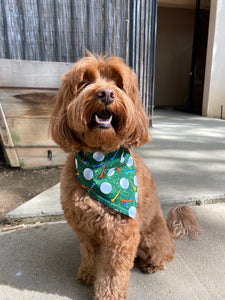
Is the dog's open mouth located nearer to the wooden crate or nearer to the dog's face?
the dog's face

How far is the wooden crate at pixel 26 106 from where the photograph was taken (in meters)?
3.29

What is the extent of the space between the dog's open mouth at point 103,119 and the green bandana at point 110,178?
266 millimetres

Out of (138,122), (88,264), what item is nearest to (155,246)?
(88,264)

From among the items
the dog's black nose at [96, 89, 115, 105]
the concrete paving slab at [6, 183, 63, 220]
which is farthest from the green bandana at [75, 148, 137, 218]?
the concrete paving slab at [6, 183, 63, 220]

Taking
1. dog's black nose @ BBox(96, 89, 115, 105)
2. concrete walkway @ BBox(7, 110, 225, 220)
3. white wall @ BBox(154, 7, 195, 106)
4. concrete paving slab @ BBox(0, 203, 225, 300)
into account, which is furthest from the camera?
white wall @ BBox(154, 7, 195, 106)

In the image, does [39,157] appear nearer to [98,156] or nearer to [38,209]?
[38,209]

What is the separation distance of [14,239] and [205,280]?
171 cm

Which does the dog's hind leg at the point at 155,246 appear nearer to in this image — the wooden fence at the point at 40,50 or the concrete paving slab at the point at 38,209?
the concrete paving slab at the point at 38,209

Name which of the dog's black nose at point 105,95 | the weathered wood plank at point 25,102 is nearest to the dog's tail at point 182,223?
the dog's black nose at point 105,95

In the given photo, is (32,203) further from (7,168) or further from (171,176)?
(171,176)

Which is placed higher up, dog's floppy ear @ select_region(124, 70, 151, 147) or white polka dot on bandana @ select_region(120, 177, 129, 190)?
dog's floppy ear @ select_region(124, 70, 151, 147)

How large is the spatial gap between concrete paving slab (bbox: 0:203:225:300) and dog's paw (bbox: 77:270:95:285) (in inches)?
1.6

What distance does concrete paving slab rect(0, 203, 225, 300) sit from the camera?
173 cm

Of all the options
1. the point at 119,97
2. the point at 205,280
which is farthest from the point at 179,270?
the point at 119,97
